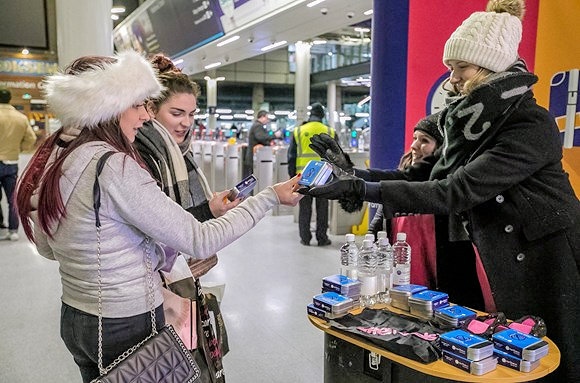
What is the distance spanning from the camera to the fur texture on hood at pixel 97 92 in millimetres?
1349

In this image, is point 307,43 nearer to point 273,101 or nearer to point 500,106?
point 500,106

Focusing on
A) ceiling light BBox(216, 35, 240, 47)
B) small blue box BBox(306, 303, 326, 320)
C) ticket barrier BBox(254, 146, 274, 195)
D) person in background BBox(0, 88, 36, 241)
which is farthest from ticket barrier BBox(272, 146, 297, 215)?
small blue box BBox(306, 303, 326, 320)

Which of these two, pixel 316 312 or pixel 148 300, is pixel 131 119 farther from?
pixel 316 312

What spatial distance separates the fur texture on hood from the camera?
135 cm

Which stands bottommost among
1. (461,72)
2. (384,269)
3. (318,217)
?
(318,217)

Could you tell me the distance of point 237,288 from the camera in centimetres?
435

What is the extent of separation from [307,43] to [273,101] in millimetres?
16081

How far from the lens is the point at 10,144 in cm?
596

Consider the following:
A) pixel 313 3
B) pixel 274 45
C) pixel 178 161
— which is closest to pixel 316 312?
pixel 178 161

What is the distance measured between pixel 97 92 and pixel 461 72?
4.07 feet

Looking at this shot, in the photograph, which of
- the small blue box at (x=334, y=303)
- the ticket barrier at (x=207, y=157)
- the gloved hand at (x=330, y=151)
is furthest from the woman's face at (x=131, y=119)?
the ticket barrier at (x=207, y=157)

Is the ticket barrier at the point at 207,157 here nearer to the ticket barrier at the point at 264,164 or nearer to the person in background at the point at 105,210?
the ticket barrier at the point at 264,164

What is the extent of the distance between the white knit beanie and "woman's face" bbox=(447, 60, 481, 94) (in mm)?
33

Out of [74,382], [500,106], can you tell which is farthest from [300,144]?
[500,106]
